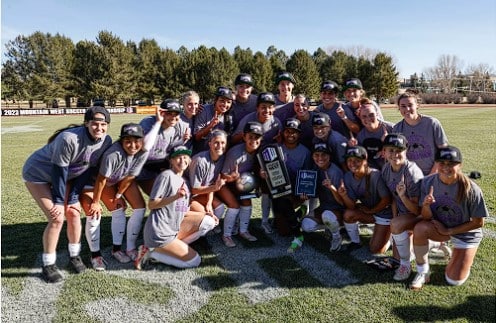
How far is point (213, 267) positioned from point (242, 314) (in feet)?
3.48

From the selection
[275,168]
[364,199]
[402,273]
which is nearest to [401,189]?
[364,199]

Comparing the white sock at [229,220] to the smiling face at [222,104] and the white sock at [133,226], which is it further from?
the smiling face at [222,104]

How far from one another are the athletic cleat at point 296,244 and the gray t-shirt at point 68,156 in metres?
2.63

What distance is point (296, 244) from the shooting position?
4887mm

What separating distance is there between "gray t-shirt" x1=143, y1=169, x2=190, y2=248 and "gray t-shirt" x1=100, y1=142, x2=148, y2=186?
313 millimetres

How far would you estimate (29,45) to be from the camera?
2189 inches

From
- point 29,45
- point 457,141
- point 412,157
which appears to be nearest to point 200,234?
point 412,157

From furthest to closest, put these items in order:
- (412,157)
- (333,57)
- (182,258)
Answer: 1. (333,57)
2. (412,157)
3. (182,258)

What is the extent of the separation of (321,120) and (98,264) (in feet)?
11.0

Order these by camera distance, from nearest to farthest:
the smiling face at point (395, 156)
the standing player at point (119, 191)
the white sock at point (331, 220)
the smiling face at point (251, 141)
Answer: the smiling face at point (395, 156) → the standing player at point (119, 191) → the white sock at point (331, 220) → the smiling face at point (251, 141)

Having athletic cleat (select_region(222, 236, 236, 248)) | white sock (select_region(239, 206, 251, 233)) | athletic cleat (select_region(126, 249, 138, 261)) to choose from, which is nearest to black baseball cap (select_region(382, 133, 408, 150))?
white sock (select_region(239, 206, 251, 233))

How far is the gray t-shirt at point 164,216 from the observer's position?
4312 millimetres

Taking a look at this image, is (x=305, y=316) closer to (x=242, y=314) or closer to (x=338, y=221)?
(x=242, y=314)

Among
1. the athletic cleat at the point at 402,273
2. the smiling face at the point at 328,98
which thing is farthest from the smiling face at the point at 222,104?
the athletic cleat at the point at 402,273
